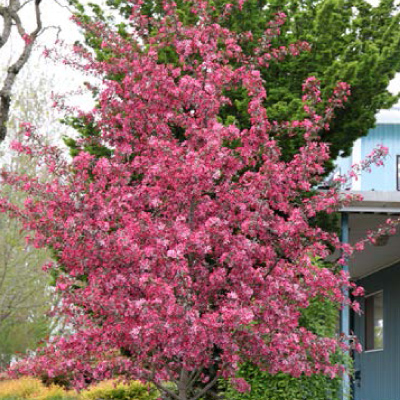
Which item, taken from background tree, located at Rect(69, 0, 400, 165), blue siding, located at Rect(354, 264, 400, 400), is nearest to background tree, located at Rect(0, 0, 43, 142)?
background tree, located at Rect(69, 0, 400, 165)

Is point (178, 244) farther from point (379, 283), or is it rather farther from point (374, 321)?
point (374, 321)

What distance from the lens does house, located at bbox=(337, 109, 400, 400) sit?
13.6m

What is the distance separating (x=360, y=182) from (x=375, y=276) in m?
2.34

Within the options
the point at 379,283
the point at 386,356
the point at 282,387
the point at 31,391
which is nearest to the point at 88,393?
the point at 31,391

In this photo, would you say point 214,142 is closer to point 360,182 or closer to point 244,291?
point 244,291

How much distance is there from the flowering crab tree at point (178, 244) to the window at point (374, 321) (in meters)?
9.26

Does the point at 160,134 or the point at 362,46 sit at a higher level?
the point at 362,46

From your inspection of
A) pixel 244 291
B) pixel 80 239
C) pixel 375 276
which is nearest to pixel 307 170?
pixel 244 291

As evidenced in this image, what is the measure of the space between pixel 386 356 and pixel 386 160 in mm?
4980

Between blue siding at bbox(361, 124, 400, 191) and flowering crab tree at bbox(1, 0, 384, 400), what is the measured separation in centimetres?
984

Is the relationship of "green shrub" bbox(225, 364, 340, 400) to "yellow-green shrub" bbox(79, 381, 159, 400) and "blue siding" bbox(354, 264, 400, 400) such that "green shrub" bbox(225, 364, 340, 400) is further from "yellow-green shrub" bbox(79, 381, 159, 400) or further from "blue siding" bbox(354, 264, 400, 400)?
"blue siding" bbox(354, 264, 400, 400)

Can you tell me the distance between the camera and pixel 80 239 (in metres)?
6.85

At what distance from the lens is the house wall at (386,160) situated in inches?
691

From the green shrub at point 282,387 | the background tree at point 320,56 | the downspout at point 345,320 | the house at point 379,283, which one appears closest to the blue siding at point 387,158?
the house at point 379,283
